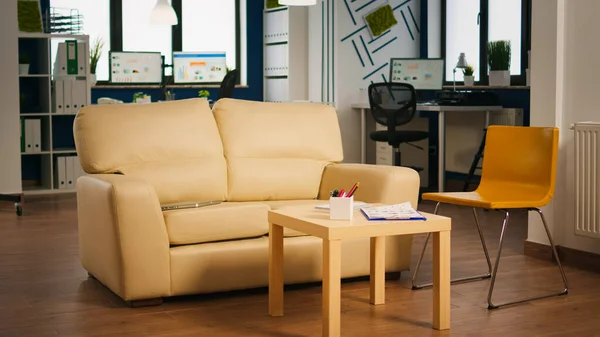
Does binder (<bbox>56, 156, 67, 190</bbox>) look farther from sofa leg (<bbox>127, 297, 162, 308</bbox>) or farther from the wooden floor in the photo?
sofa leg (<bbox>127, 297, 162, 308</bbox>)

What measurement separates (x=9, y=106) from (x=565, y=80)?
4.63m

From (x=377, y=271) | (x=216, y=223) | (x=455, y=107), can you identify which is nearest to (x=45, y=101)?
(x=455, y=107)

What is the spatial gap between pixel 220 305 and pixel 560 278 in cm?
169

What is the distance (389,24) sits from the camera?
867 cm

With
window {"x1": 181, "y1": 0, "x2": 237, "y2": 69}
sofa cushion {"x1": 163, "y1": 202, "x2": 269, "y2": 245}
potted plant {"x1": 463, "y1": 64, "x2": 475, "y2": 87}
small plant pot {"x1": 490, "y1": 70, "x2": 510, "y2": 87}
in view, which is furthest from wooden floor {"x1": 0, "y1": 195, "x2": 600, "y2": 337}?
window {"x1": 181, "y1": 0, "x2": 237, "y2": 69}

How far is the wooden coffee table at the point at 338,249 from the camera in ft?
9.78

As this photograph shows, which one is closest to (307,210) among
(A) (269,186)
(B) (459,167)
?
(A) (269,186)

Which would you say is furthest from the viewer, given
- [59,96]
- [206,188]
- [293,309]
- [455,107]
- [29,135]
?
[59,96]

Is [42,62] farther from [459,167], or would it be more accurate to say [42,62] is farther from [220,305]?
[220,305]

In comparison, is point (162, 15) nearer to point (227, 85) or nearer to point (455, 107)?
point (227, 85)

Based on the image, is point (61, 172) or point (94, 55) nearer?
point (61, 172)

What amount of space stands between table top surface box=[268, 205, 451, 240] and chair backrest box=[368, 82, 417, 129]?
13.4 feet

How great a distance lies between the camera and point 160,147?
13.3ft

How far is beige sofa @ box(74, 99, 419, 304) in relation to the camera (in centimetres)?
354
